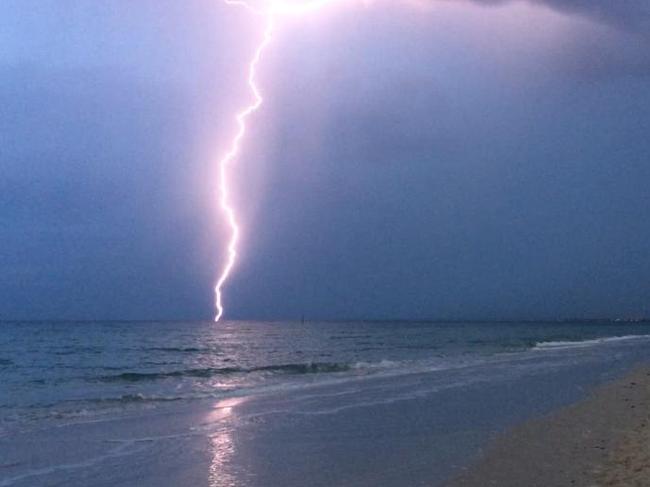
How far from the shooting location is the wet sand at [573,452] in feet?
33.3

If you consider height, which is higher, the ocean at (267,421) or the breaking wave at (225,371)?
the breaking wave at (225,371)

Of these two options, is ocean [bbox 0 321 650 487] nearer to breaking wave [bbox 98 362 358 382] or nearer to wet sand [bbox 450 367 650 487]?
breaking wave [bbox 98 362 358 382]

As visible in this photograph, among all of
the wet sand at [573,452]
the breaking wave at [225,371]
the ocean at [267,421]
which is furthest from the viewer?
the breaking wave at [225,371]

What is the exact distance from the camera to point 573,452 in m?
12.2

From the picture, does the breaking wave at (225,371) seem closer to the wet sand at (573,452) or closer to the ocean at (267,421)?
the ocean at (267,421)

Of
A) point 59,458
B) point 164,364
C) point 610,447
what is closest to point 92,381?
point 164,364

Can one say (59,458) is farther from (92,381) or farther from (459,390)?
(92,381)

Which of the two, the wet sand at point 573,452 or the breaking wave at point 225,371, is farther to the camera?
the breaking wave at point 225,371

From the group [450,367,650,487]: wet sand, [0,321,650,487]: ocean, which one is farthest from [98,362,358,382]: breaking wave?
[450,367,650,487]: wet sand

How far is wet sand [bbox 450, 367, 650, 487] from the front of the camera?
1016 centimetres

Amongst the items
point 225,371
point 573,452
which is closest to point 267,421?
point 573,452

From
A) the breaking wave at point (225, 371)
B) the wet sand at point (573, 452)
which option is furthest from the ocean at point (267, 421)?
the wet sand at point (573, 452)

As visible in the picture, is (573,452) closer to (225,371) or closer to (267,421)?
(267,421)

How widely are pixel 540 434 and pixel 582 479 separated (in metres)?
4.18
